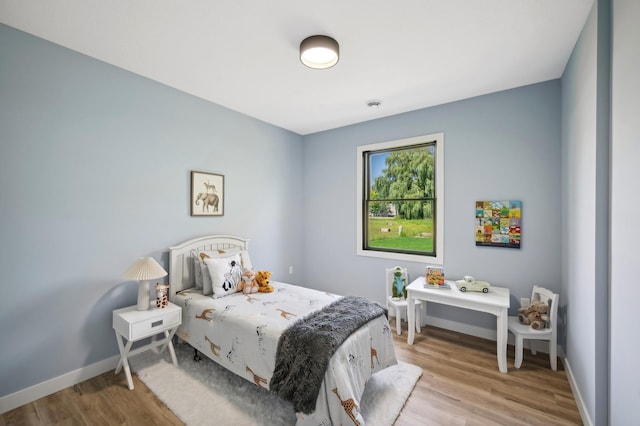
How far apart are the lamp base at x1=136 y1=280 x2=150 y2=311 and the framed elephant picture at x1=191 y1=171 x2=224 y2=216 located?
3.09 ft

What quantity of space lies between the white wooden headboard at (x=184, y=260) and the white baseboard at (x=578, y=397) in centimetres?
345

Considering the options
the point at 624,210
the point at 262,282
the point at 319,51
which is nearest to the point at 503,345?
the point at 624,210

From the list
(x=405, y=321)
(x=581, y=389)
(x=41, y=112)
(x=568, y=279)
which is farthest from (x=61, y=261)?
(x=568, y=279)

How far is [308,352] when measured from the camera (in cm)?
182

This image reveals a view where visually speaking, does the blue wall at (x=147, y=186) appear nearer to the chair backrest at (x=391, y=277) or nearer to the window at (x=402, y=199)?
the window at (x=402, y=199)

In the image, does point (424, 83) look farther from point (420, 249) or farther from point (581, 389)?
point (581, 389)

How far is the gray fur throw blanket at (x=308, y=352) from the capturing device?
5.70 ft

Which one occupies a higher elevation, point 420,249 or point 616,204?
point 616,204

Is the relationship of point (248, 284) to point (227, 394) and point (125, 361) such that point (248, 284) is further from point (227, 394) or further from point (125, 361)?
point (125, 361)

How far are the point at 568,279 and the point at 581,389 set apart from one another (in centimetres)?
87

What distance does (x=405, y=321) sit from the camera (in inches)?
140

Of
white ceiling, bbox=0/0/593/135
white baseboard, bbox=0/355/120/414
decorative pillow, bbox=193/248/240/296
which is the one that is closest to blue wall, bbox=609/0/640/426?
white ceiling, bbox=0/0/593/135

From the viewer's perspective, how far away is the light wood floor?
6.24ft

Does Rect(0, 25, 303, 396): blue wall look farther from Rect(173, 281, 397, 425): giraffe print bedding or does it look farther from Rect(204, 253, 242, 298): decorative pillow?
Rect(173, 281, 397, 425): giraffe print bedding
